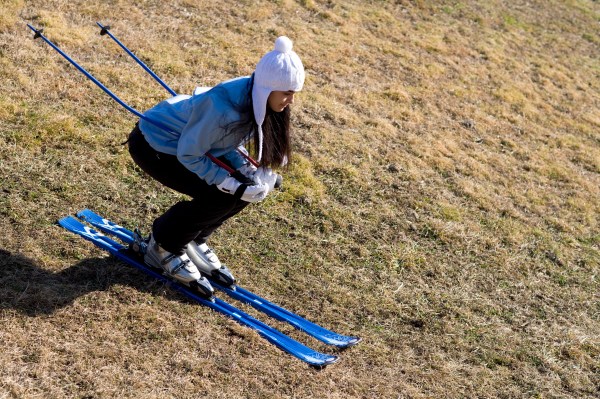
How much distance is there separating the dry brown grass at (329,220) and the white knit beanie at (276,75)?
64.0 inches

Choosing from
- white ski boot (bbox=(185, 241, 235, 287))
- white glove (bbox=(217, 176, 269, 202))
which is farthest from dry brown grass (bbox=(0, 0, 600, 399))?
white glove (bbox=(217, 176, 269, 202))

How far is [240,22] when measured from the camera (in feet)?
35.3

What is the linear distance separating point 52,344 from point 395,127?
228 inches

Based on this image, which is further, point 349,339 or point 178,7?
point 178,7

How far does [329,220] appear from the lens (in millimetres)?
6859

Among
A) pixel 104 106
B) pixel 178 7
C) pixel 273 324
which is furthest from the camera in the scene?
pixel 178 7

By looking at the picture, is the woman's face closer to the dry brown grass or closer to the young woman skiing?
the young woman skiing

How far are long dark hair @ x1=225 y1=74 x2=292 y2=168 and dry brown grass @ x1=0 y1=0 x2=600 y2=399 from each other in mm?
1228

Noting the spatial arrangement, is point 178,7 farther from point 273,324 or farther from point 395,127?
point 273,324

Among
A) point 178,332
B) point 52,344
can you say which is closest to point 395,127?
point 178,332

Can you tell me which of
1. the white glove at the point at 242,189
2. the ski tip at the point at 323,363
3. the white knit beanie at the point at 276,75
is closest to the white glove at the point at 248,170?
the white glove at the point at 242,189

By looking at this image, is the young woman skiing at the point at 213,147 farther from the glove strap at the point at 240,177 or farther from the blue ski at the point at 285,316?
the blue ski at the point at 285,316

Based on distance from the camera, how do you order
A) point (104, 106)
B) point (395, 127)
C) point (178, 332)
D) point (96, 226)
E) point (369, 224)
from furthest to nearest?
point (395, 127)
point (104, 106)
point (369, 224)
point (96, 226)
point (178, 332)

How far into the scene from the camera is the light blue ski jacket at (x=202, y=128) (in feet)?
14.4
